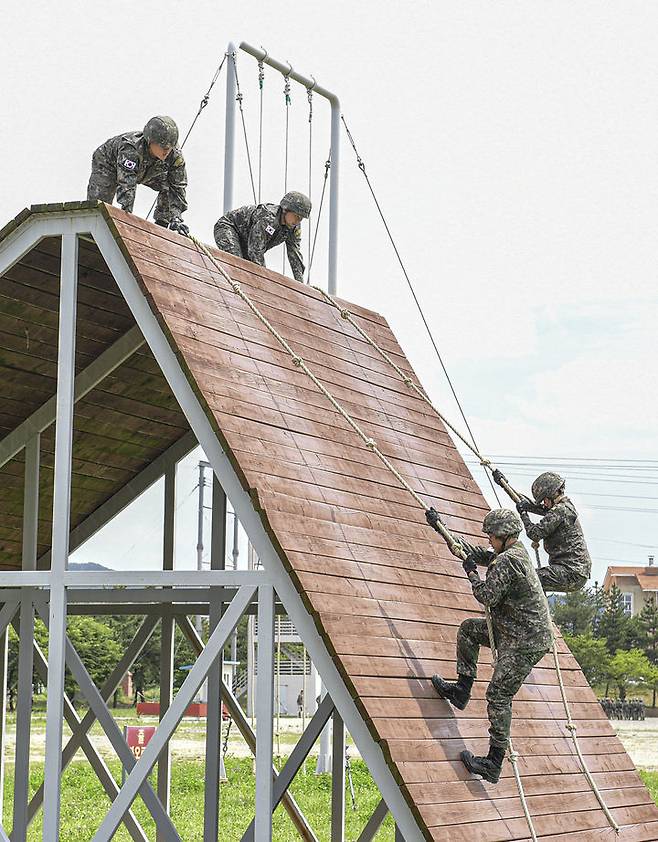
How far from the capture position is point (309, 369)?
34.6 feet

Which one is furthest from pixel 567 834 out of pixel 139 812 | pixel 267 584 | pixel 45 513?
pixel 139 812

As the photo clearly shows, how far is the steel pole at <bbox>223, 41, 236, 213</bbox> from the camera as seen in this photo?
1449 cm

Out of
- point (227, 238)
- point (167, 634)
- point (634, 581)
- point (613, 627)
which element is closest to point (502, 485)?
point (227, 238)

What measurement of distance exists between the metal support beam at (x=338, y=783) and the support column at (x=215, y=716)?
1198 millimetres

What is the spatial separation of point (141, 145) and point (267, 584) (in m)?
4.06

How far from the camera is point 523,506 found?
10.9 m

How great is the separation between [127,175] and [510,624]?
465 cm

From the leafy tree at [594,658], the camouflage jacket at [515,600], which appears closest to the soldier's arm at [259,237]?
the camouflage jacket at [515,600]

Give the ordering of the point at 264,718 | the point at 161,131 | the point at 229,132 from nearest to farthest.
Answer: the point at 264,718 → the point at 161,131 → the point at 229,132

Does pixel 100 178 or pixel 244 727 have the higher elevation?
pixel 100 178

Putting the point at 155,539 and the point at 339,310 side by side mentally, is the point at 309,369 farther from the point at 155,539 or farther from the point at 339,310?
the point at 155,539

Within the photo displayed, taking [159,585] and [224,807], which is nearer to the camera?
[159,585]

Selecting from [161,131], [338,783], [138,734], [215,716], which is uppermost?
[161,131]

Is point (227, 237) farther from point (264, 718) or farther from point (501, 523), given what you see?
point (264, 718)
